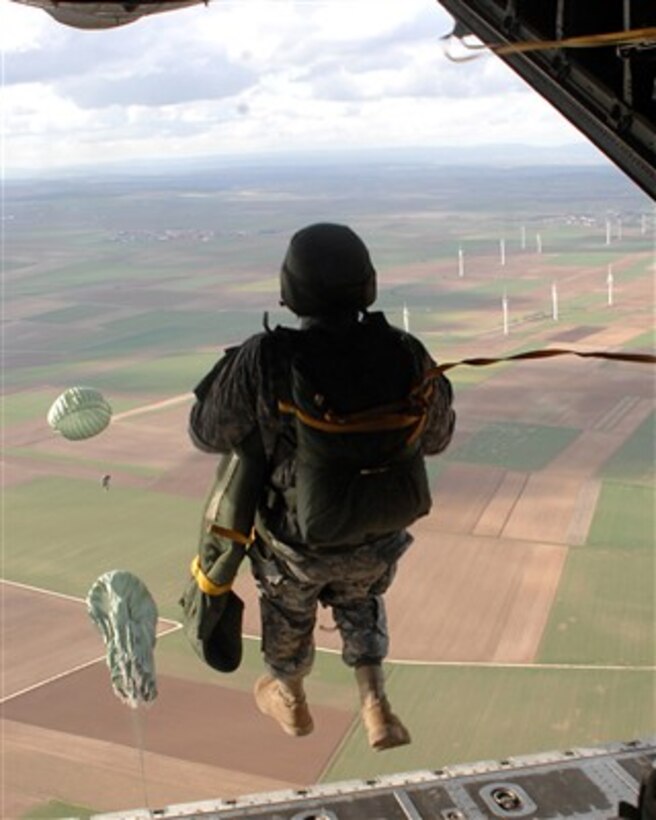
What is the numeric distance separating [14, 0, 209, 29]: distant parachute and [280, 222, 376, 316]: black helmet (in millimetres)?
1639

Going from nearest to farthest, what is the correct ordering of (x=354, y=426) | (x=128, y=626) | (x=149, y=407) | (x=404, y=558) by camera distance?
(x=354, y=426)
(x=128, y=626)
(x=404, y=558)
(x=149, y=407)

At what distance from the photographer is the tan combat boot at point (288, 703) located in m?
3.86

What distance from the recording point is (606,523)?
25.9m

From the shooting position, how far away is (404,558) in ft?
78.3

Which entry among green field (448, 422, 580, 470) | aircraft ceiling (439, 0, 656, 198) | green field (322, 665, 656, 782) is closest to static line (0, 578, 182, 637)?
green field (322, 665, 656, 782)

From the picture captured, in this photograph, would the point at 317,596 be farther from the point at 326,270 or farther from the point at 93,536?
the point at 93,536

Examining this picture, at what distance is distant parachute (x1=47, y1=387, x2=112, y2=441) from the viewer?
10.5 m

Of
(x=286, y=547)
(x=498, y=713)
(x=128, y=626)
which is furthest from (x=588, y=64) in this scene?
(x=498, y=713)

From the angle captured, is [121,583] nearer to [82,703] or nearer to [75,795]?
[75,795]

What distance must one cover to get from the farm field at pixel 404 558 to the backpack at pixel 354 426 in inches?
33.8

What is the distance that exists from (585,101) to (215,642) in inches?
114

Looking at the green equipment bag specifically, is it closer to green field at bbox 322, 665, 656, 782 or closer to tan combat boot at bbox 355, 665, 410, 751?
tan combat boot at bbox 355, 665, 410, 751

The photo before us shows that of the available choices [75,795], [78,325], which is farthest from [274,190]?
[75,795]

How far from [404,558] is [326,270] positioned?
2128 cm
